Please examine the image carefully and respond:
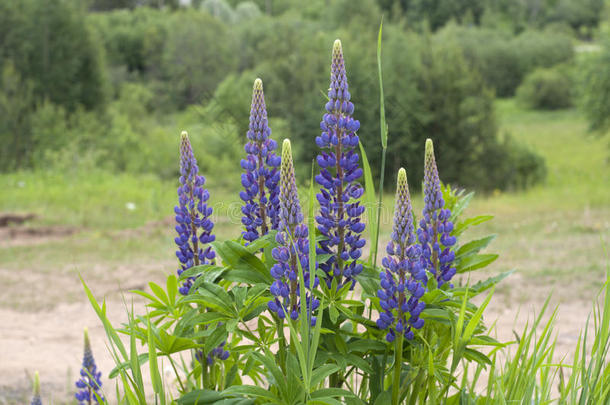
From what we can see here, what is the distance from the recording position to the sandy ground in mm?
5434

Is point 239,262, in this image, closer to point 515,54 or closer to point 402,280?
point 402,280

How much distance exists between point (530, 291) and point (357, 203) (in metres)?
6.86

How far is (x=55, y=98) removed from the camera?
2430cm

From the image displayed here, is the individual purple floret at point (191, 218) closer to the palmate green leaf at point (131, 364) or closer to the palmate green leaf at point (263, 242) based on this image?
the palmate green leaf at point (131, 364)

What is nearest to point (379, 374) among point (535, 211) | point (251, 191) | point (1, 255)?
point (251, 191)

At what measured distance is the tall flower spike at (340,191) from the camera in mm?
2006

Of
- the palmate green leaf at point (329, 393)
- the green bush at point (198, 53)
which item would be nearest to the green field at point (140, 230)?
the palmate green leaf at point (329, 393)

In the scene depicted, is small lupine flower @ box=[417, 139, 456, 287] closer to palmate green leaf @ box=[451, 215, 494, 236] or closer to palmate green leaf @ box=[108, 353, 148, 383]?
palmate green leaf @ box=[451, 215, 494, 236]

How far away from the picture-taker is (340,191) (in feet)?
6.72

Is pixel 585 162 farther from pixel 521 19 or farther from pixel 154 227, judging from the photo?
pixel 521 19

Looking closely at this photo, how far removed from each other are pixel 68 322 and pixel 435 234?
251 inches

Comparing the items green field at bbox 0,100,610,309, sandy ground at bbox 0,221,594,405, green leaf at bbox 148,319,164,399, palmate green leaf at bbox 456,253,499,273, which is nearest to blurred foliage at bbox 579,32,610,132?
green field at bbox 0,100,610,309

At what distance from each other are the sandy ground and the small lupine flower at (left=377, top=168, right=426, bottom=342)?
2.87 meters

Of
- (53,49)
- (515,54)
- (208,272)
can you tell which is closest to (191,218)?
(208,272)
